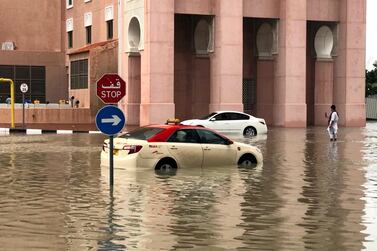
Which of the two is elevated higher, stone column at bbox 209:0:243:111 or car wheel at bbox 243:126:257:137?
stone column at bbox 209:0:243:111

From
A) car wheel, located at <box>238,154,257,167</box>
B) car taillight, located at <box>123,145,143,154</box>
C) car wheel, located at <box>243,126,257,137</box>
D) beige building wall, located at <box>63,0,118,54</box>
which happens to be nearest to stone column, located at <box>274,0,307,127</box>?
car wheel, located at <box>243,126,257,137</box>

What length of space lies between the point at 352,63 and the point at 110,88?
127ft

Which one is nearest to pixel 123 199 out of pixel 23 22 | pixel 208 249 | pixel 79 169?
pixel 208 249

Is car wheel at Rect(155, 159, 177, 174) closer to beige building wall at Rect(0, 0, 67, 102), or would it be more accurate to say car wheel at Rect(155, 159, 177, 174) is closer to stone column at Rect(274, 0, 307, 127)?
stone column at Rect(274, 0, 307, 127)

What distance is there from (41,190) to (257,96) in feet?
132

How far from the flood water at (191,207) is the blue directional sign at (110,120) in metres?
1.19

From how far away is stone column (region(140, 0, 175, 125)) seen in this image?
4522 cm

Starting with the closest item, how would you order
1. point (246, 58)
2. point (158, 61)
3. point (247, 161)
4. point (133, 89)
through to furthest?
point (247, 161) → point (158, 61) → point (133, 89) → point (246, 58)

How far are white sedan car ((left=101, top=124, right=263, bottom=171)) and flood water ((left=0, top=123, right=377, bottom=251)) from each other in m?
0.35

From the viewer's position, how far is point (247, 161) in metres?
19.6

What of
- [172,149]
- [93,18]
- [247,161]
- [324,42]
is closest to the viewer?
[172,149]

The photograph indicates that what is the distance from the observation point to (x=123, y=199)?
13156 mm

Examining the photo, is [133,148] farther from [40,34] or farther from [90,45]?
[40,34]

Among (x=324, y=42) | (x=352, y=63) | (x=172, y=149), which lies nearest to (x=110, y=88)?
(x=172, y=149)
